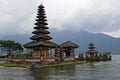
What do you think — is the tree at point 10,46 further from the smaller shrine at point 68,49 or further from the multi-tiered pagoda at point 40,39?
the multi-tiered pagoda at point 40,39

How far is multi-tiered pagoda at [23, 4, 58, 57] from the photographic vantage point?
320 ft

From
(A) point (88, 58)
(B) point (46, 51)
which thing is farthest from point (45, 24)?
(A) point (88, 58)

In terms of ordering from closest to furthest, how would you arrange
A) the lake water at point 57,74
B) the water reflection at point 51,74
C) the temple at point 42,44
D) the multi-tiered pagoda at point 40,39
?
the water reflection at point 51,74, the lake water at point 57,74, the temple at point 42,44, the multi-tiered pagoda at point 40,39

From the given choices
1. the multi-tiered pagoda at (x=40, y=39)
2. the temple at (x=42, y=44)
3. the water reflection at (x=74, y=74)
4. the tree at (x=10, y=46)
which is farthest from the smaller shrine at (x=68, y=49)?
the water reflection at (x=74, y=74)

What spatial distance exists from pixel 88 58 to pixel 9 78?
8463 cm

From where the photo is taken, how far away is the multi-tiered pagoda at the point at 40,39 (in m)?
97.6

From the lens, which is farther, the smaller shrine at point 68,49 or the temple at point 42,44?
the smaller shrine at point 68,49

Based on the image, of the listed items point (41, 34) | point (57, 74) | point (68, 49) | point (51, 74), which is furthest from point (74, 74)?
point (68, 49)

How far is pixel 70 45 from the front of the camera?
4348 inches

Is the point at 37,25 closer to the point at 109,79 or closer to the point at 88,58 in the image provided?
the point at 88,58

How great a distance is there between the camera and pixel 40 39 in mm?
100375

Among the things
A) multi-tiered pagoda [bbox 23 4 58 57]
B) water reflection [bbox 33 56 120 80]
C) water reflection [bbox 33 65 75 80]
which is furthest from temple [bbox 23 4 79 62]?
water reflection [bbox 33 65 75 80]

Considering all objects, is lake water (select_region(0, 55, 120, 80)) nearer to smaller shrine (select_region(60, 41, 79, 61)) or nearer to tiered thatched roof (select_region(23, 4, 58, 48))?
tiered thatched roof (select_region(23, 4, 58, 48))

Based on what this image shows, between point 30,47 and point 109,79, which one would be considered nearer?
point 109,79
